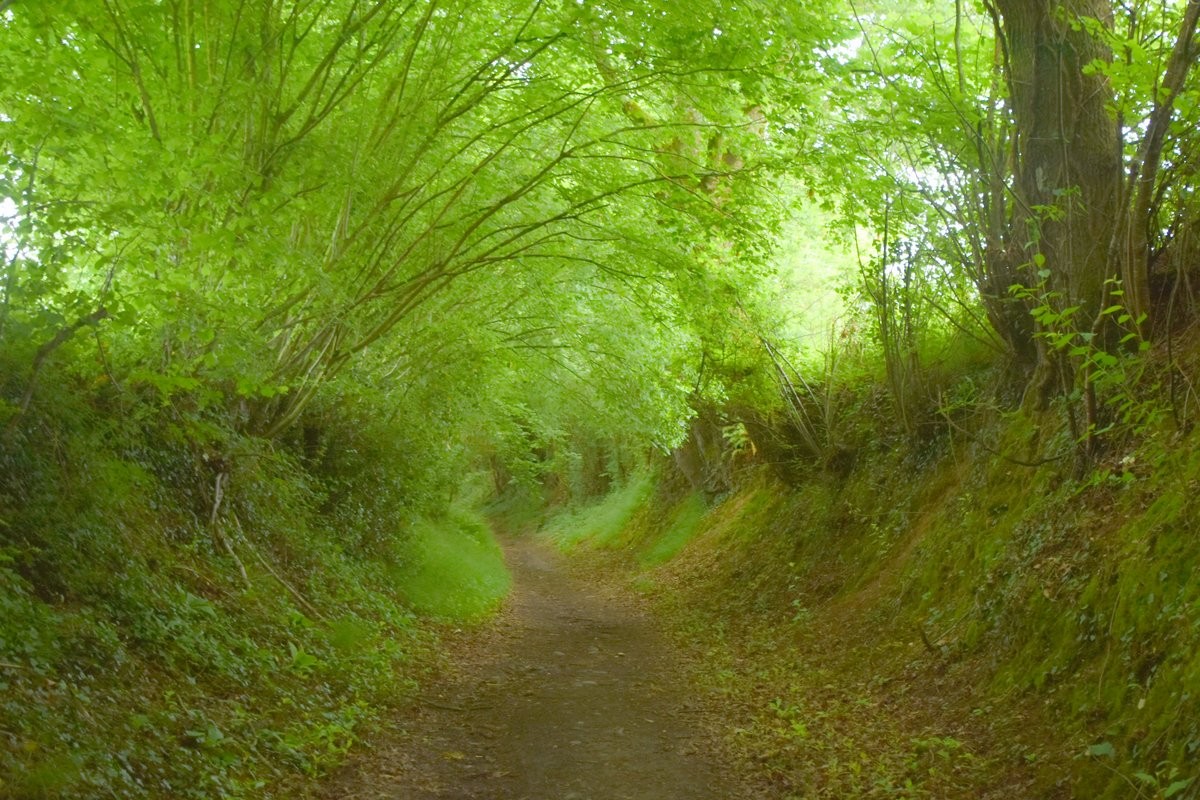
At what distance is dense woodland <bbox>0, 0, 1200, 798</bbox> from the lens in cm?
554

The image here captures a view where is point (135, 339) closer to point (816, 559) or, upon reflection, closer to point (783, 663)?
point (783, 663)

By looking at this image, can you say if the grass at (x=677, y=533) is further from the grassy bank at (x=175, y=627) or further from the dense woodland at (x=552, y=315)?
the grassy bank at (x=175, y=627)

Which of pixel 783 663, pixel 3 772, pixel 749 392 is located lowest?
pixel 783 663

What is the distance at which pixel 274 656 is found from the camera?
7.64 m

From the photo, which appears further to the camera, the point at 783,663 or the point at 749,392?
the point at 749,392

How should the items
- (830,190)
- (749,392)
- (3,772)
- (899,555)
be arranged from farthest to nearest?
(749,392), (899,555), (830,190), (3,772)

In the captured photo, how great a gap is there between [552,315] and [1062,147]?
25.3 feet

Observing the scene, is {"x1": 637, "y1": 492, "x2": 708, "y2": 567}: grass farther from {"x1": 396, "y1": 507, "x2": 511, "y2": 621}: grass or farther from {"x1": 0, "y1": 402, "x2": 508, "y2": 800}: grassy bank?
{"x1": 0, "y1": 402, "x2": 508, "y2": 800}: grassy bank

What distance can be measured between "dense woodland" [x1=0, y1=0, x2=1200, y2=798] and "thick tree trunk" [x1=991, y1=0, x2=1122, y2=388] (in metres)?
0.04

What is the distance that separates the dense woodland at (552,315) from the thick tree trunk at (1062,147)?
0.04 meters

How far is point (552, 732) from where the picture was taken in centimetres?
772

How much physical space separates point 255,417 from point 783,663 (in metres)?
6.75

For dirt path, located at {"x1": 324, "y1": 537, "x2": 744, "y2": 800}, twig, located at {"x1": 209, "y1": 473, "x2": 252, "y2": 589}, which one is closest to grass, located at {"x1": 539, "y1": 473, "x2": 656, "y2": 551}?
dirt path, located at {"x1": 324, "y1": 537, "x2": 744, "y2": 800}

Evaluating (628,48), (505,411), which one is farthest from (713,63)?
(505,411)
